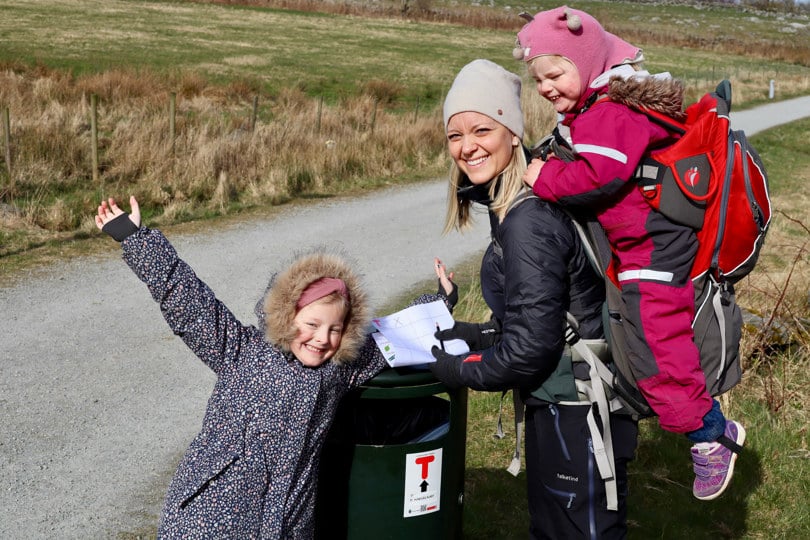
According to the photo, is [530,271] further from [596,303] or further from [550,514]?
[550,514]

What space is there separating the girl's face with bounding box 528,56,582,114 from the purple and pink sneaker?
1.05 metres

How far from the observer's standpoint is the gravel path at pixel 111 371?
4422 mm

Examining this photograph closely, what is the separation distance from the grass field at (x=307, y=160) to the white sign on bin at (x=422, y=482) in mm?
1400

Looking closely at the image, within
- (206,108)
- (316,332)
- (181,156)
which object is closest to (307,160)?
(181,156)

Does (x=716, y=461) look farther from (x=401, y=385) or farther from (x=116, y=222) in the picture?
(x=116, y=222)

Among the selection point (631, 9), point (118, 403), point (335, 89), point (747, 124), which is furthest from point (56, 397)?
point (631, 9)

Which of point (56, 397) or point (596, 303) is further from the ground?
point (596, 303)

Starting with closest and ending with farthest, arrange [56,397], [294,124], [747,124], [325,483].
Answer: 1. [325,483]
2. [56,397]
3. [294,124]
4. [747,124]

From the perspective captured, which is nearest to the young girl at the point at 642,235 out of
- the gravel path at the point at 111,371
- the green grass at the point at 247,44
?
the gravel path at the point at 111,371

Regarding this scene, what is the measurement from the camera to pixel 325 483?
2977mm

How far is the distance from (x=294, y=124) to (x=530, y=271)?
12067mm

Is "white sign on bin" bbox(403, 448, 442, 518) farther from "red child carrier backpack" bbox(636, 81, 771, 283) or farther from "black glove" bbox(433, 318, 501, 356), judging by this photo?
"red child carrier backpack" bbox(636, 81, 771, 283)

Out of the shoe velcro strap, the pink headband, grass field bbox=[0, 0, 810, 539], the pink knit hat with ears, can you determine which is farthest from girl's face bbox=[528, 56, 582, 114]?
grass field bbox=[0, 0, 810, 539]

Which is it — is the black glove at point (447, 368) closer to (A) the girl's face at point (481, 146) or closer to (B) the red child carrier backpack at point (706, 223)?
(B) the red child carrier backpack at point (706, 223)
